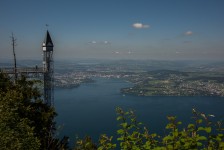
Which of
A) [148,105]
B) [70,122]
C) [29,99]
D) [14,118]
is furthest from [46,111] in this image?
[148,105]

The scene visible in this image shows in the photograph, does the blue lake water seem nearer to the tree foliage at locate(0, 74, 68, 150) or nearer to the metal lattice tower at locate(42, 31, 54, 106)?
the metal lattice tower at locate(42, 31, 54, 106)

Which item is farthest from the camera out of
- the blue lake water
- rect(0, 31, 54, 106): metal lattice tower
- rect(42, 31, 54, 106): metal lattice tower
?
the blue lake water

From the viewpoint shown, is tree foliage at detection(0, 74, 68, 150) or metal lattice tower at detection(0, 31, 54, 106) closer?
tree foliage at detection(0, 74, 68, 150)

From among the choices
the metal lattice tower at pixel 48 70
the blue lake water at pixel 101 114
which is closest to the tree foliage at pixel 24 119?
the metal lattice tower at pixel 48 70

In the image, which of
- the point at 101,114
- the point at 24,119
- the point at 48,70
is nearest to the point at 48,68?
the point at 48,70

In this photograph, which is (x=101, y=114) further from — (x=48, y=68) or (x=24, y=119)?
(x=24, y=119)

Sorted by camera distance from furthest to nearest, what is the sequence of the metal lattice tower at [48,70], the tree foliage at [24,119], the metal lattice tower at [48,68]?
the metal lattice tower at [48,70], the metal lattice tower at [48,68], the tree foliage at [24,119]

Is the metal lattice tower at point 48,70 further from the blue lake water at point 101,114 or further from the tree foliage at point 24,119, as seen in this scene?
the blue lake water at point 101,114

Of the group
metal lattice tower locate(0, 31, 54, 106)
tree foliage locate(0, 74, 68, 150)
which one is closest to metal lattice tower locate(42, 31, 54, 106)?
metal lattice tower locate(0, 31, 54, 106)

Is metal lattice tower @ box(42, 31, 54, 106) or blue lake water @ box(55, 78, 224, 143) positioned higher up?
metal lattice tower @ box(42, 31, 54, 106)

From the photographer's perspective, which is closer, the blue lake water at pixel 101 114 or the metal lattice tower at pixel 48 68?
the metal lattice tower at pixel 48 68
